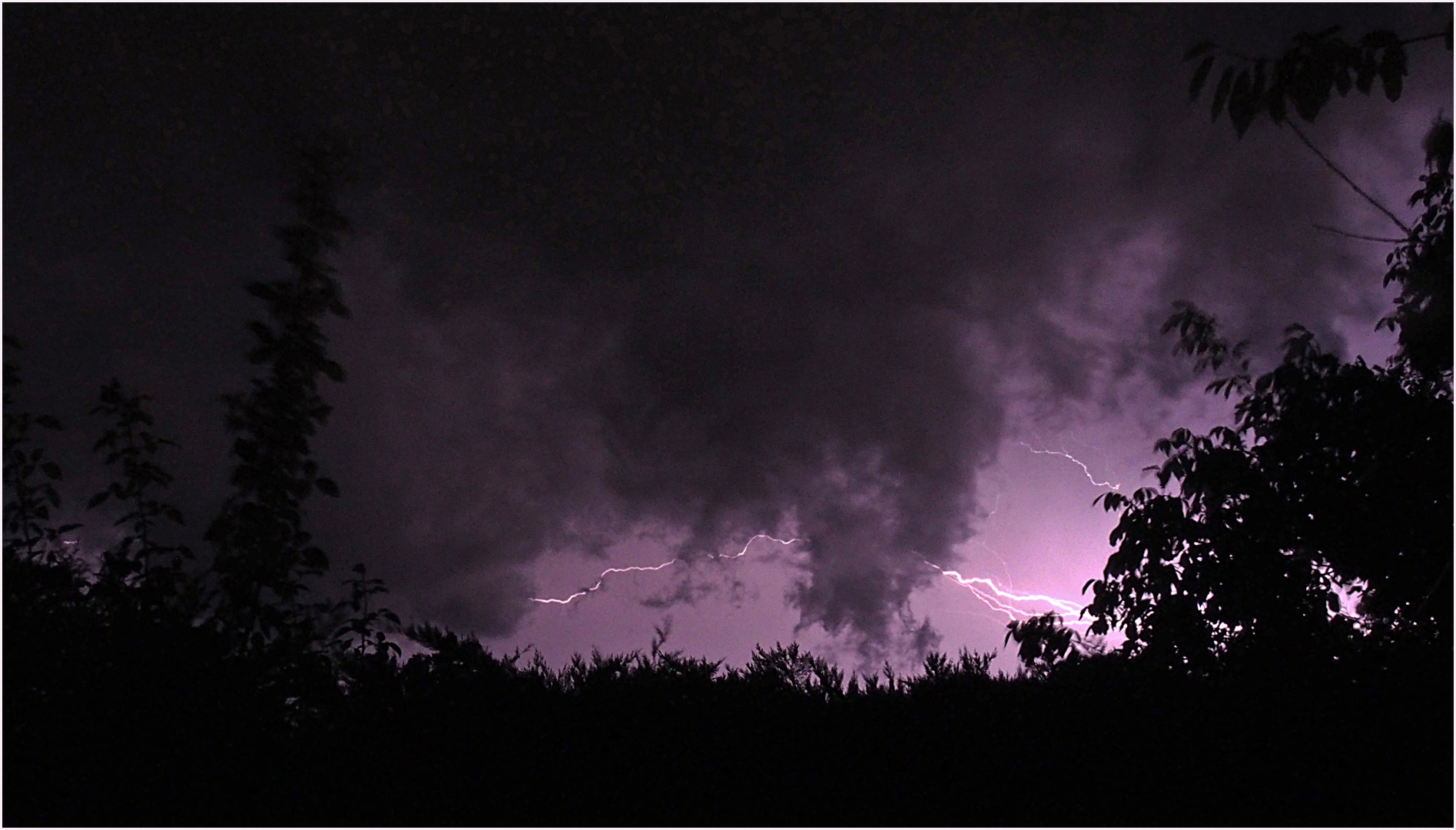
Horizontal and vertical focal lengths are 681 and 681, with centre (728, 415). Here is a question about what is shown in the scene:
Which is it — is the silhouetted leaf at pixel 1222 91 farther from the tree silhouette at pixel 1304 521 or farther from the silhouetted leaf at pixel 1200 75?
the tree silhouette at pixel 1304 521

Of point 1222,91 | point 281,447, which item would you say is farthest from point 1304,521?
point 281,447

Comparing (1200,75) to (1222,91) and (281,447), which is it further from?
(281,447)

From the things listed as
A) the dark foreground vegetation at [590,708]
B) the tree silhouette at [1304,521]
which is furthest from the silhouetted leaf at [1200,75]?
the tree silhouette at [1304,521]

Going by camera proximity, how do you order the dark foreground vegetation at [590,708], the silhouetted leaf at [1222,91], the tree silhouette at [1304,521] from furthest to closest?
1. the tree silhouette at [1304,521]
2. the dark foreground vegetation at [590,708]
3. the silhouetted leaf at [1222,91]

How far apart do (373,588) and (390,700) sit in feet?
2.40

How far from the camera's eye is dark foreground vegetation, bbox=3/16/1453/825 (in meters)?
2.66

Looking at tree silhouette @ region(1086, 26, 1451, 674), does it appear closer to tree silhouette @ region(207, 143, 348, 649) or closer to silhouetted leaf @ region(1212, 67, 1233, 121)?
silhouetted leaf @ region(1212, 67, 1233, 121)

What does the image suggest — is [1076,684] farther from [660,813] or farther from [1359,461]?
[1359,461]

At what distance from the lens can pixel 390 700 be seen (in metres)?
3.16

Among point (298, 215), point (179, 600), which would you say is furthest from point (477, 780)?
point (298, 215)

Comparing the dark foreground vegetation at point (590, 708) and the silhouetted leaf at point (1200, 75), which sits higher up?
the silhouetted leaf at point (1200, 75)

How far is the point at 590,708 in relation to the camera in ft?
10.3

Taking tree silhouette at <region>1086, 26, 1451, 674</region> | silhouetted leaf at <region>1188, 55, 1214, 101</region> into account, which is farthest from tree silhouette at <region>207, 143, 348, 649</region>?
tree silhouette at <region>1086, 26, 1451, 674</region>

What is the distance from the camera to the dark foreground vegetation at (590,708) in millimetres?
2656
